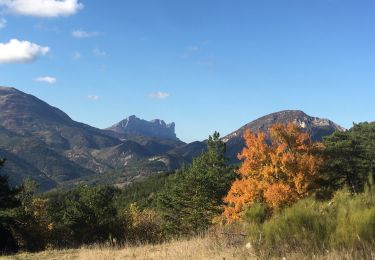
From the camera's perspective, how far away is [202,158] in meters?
71.2

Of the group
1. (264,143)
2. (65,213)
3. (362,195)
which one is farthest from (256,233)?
(264,143)

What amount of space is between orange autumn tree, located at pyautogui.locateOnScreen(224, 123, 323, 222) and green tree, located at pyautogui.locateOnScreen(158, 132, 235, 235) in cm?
906

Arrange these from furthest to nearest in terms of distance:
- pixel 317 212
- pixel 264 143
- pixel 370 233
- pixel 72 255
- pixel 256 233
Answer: pixel 264 143, pixel 72 255, pixel 256 233, pixel 317 212, pixel 370 233

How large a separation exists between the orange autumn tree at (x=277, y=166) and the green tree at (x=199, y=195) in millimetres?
9060

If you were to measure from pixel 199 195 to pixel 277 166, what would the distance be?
15.8 metres

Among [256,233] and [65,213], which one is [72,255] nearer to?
[256,233]

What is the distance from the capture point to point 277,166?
160 feet

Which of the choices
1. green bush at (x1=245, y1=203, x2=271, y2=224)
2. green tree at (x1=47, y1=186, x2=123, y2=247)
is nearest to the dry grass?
green bush at (x1=245, y1=203, x2=271, y2=224)

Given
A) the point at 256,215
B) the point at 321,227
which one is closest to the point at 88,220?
the point at 256,215

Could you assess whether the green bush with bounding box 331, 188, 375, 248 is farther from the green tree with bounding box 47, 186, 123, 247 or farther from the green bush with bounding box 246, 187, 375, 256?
the green tree with bounding box 47, 186, 123, 247

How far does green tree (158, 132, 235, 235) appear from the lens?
6091 cm

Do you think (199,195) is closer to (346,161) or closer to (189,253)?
(346,161)

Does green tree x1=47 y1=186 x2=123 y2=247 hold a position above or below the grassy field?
below

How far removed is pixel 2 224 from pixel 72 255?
27.4m
